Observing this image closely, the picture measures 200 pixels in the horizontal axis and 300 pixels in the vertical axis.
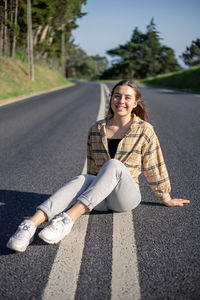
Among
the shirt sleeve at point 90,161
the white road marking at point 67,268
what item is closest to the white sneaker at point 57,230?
the white road marking at point 67,268

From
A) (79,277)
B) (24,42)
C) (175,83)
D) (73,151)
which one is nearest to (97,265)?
(79,277)

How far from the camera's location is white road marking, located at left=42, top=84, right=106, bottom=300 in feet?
6.77

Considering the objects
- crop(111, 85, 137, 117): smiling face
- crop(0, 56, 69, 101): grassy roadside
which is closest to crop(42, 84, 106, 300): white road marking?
crop(111, 85, 137, 117): smiling face

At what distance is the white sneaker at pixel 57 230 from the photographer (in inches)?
102

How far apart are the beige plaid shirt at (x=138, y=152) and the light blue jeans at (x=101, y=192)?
0.81 feet

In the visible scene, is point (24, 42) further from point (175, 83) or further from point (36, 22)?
point (175, 83)

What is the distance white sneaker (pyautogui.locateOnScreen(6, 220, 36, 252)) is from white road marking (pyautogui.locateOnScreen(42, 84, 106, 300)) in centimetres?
28

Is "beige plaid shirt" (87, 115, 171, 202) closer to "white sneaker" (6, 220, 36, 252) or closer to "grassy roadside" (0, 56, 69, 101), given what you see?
"white sneaker" (6, 220, 36, 252)

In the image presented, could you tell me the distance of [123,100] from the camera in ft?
10.6

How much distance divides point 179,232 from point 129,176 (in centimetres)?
71

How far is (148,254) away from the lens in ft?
8.29

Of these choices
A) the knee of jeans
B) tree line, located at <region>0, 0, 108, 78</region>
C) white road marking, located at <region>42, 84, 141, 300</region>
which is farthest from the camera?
tree line, located at <region>0, 0, 108, 78</region>

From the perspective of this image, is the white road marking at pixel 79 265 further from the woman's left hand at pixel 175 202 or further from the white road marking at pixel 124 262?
the woman's left hand at pixel 175 202

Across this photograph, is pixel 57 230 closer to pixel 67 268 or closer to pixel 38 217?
pixel 38 217
